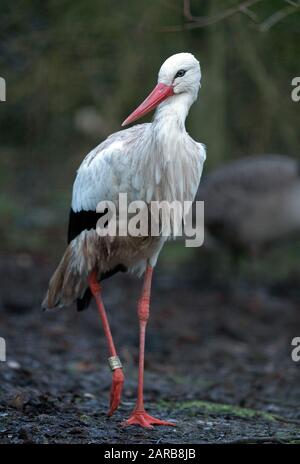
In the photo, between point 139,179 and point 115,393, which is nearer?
point 139,179

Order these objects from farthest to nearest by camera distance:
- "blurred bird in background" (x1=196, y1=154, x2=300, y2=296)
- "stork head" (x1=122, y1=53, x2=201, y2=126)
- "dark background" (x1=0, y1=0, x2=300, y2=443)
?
"blurred bird in background" (x1=196, y1=154, x2=300, y2=296) < "dark background" (x1=0, y1=0, x2=300, y2=443) < "stork head" (x1=122, y1=53, x2=201, y2=126)

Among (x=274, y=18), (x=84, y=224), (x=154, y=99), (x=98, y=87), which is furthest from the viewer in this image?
(x=98, y=87)

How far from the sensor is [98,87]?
1265 cm

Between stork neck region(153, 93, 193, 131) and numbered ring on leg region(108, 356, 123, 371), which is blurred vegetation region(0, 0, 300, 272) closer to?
stork neck region(153, 93, 193, 131)

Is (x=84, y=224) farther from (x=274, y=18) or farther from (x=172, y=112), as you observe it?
(x=274, y=18)

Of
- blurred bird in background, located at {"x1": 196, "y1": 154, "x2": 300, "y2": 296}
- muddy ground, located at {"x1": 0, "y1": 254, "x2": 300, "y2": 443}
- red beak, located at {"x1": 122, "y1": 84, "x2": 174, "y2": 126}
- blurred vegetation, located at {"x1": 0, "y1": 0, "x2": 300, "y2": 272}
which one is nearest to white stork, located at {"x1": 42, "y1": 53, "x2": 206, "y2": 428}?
red beak, located at {"x1": 122, "y1": 84, "x2": 174, "y2": 126}

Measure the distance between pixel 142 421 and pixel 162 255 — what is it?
7.19 meters

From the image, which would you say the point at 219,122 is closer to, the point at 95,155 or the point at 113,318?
the point at 113,318

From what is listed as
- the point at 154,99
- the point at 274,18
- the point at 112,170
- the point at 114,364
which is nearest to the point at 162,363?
the point at 114,364

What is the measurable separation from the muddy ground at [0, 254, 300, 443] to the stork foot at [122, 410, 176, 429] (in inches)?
3.1

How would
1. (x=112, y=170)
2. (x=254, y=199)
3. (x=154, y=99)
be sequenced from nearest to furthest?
(x=154, y=99) < (x=112, y=170) < (x=254, y=199)

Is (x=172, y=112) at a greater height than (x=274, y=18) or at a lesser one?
lesser

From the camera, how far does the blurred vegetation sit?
→ 9.63 m

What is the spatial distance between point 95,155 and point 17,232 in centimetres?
741
